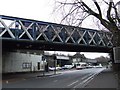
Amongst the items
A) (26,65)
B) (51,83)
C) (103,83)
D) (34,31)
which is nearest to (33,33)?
(34,31)

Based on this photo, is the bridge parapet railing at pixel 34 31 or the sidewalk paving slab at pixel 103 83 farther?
the bridge parapet railing at pixel 34 31

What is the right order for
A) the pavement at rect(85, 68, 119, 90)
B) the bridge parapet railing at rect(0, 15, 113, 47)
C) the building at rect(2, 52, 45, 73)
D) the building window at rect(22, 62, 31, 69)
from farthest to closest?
the building window at rect(22, 62, 31, 69)
the building at rect(2, 52, 45, 73)
the bridge parapet railing at rect(0, 15, 113, 47)
the pavement at rect(85, 68, 119, 90)

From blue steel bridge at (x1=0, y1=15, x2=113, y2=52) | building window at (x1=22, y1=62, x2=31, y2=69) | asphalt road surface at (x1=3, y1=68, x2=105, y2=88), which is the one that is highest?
blue steel bridge at (x1=0, y1=15, x2=113, y2=52)

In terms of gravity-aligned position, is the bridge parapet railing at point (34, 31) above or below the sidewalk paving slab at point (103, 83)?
above

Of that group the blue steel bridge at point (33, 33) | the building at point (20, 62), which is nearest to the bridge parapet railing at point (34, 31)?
the blue steel bridge at point (33, 33)

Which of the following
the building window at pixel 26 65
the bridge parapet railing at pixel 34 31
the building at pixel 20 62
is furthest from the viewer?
the building window at pixel 26 65

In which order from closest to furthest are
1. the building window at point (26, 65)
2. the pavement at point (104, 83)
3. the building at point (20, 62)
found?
the pavement at point (104, 83), the building at point (20, 62), the building window at point (26, 65)

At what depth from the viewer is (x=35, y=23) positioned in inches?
1828

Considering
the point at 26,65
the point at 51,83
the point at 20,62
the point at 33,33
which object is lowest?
the point at 51,83

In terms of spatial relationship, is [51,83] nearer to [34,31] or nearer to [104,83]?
[104,83]

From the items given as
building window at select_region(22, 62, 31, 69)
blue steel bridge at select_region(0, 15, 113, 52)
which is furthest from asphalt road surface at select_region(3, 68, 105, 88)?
building window at select_region(22, 62, 31, 69)

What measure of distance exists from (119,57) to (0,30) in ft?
111

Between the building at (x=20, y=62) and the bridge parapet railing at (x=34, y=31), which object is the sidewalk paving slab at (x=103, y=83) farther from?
the building at (x=20, y=62)

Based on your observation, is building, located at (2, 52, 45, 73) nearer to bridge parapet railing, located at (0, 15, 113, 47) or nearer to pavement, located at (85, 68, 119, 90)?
bridge parapet railing, located at (0, 15, 113, 47)
